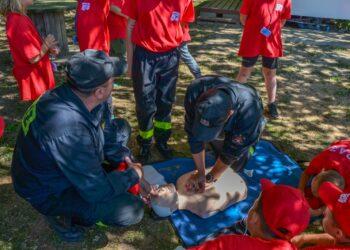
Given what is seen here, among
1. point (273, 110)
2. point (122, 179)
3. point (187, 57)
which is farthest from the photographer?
point (187, 57)

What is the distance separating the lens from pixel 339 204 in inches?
83.6

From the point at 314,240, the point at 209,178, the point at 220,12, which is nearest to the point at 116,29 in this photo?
the point at 209,178

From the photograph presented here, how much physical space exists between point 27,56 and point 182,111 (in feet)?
6.93

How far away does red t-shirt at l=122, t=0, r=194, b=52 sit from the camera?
331 cm

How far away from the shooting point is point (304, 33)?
27.2 ft

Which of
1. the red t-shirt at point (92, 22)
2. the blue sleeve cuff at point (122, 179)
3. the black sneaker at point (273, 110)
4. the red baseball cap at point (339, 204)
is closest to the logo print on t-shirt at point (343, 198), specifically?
the red baseball cap at point (339, 204)

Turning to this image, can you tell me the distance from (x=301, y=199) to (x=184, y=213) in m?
1.38

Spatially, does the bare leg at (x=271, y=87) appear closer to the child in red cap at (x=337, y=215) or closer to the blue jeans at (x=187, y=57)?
the blue jeans at (x=187, y=57)

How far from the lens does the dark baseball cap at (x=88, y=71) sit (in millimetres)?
2256

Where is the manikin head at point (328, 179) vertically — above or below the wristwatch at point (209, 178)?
above

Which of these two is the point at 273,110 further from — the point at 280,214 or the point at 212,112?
the point at 280,214

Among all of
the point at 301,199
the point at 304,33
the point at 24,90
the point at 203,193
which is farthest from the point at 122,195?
the point at 304,33

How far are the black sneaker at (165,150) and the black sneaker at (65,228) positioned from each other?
4.45ft

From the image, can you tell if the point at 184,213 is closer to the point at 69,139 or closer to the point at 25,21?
the point at 69,139
